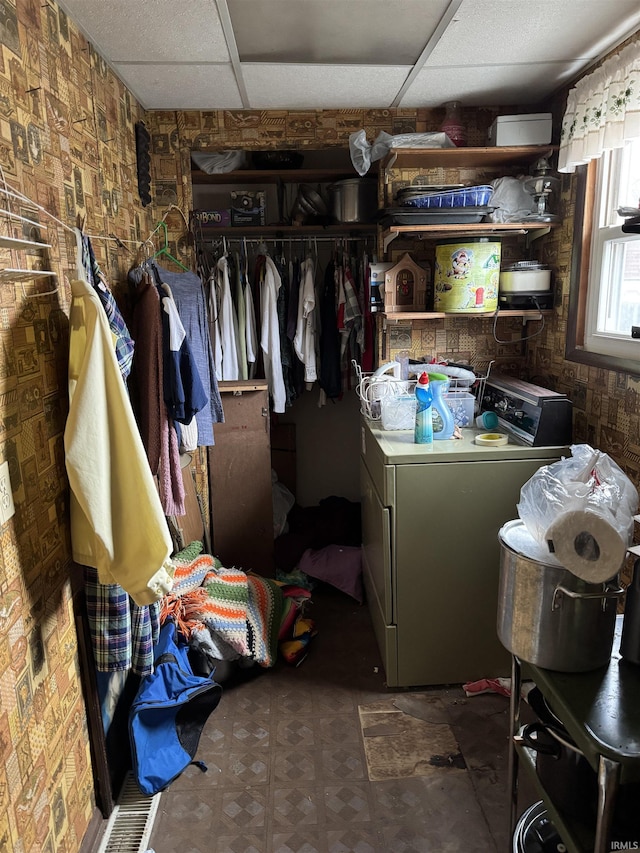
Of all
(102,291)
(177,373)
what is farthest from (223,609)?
(102,291)

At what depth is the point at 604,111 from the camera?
193 centimetres

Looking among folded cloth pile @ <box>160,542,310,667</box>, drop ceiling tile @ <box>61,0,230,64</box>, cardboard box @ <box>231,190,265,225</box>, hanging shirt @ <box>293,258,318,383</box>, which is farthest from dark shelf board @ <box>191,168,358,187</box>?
folded cloth pile @ <box>160,542,310,667</box>

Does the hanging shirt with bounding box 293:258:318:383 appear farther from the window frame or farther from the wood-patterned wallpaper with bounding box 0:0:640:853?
the window frame

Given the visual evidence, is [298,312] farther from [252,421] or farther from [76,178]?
[76,178]

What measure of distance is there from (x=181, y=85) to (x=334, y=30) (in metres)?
0.76

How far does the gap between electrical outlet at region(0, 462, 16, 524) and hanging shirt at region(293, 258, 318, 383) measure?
84.2 inches

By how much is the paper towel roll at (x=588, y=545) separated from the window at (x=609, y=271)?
2.97 ft

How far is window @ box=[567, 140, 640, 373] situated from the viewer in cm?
202

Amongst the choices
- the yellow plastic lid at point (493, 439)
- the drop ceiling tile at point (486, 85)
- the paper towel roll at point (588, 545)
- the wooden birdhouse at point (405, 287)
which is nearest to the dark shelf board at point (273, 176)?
the drop ceiling tile at point (486, 85)

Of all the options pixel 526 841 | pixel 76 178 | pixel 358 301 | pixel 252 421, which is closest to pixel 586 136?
pixel 358 301

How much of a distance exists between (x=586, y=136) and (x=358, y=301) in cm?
148

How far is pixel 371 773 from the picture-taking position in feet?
6.46

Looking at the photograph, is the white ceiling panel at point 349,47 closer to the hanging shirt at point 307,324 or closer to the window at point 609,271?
the window at point 609,271

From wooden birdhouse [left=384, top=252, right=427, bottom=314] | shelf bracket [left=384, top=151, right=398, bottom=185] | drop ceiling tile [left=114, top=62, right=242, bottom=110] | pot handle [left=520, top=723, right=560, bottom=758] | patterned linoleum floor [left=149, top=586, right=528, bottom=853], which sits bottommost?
patterned linoleum floor [left=149, top=586, right=528, bottom=853]
